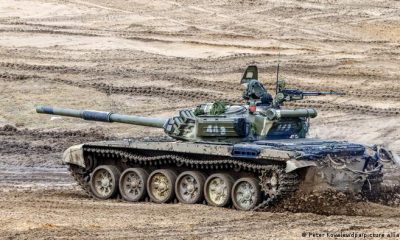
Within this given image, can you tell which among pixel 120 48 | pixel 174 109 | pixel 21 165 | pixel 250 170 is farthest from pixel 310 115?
pixel 120 48

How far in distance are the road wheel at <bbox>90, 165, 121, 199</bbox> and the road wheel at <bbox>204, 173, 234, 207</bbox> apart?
1.98m

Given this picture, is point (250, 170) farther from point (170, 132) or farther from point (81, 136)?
point (81, 136)

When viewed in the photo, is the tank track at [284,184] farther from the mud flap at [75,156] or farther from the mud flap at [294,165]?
the mud flap at [75,156]

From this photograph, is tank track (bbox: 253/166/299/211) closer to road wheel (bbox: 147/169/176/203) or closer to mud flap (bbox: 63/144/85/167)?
road wheel (bbox: 147/169/176/203)

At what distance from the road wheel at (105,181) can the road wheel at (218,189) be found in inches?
78.0

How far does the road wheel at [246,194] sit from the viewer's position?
729 inches

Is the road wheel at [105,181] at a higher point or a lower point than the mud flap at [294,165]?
lower

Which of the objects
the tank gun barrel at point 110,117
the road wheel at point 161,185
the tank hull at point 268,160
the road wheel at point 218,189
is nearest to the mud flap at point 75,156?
the tank hull at point 268,160

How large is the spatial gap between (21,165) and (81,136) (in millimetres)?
2616

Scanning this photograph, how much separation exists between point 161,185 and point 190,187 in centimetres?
62

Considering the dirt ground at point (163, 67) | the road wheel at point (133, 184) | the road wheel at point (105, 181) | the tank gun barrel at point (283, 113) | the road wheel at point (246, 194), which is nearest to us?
the road wheel at point (246, 194)

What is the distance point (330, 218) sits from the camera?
17312mm

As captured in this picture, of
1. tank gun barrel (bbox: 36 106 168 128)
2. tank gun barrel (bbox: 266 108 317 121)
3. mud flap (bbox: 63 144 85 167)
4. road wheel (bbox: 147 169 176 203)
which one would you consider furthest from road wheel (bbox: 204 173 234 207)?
mud flap (bbox: 63 144 85 167)

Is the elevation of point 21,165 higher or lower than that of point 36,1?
lower
